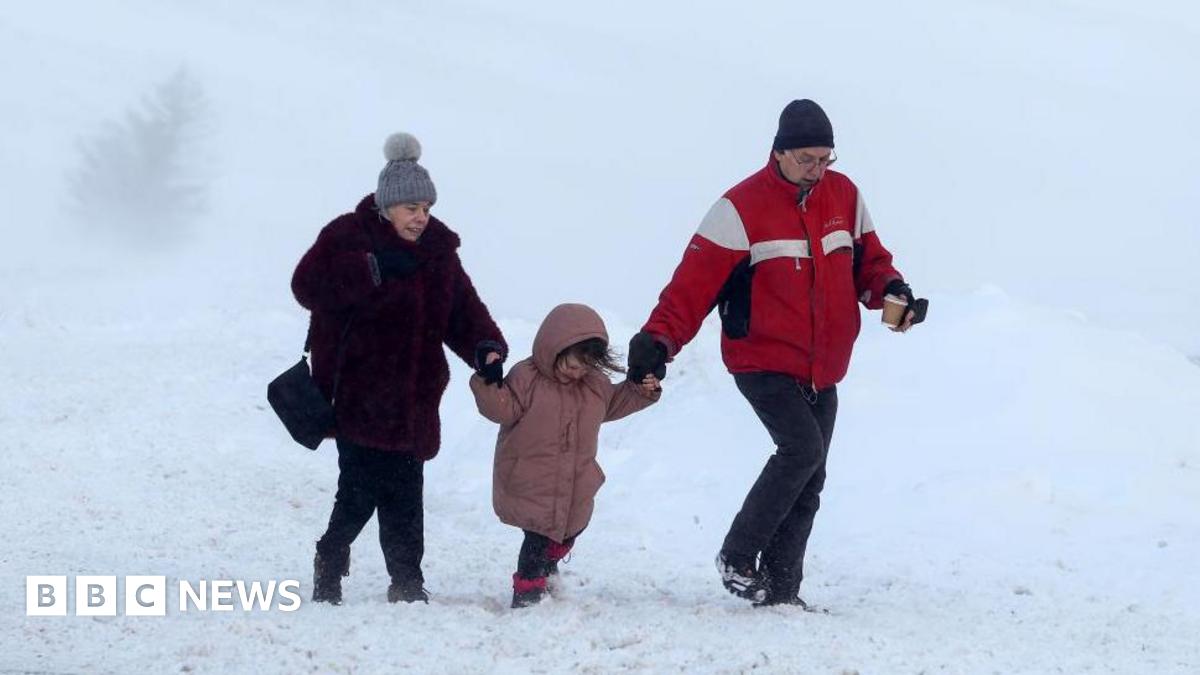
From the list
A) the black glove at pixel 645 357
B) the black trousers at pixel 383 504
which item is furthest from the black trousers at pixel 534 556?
the black glove at pixel 645 357

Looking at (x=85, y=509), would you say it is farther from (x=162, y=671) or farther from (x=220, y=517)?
(x=162, y=671)

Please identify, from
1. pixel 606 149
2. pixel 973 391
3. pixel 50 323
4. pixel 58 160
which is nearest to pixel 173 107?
pixel 58 160

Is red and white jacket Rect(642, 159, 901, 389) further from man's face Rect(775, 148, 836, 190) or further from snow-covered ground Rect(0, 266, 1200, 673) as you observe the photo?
snow-covered ground Rect(0, 266, 1200, 673)

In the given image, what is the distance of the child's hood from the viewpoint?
5957 millimetres

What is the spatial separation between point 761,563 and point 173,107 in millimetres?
48820

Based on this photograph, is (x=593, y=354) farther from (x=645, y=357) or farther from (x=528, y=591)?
(x=528, y=591)

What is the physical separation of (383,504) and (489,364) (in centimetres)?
78

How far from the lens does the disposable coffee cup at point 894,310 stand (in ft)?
19.8

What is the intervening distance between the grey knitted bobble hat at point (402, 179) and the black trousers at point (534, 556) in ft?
4.58

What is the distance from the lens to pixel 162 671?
4.81 metres

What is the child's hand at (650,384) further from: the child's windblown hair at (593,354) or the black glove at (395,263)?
the black glove at (395,263)

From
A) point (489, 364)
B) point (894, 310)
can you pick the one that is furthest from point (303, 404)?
point (894, 310)

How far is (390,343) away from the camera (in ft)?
19.7

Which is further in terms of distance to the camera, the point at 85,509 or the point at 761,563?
the point at 85,509
